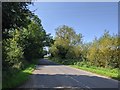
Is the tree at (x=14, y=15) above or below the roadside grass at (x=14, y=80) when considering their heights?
above

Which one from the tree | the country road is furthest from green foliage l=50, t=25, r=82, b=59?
the tree

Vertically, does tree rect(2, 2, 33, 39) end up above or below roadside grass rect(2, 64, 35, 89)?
above

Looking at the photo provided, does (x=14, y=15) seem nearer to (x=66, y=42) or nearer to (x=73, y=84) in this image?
(x=73, y=84)

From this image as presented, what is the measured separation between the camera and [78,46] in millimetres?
84375

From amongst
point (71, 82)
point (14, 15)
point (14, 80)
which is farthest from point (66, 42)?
point (14, 15)

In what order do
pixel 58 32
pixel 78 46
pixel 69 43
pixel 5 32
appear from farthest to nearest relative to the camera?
pixel 58 32 → pixel 69 43 → pixel 78 46 → pixel 5 32

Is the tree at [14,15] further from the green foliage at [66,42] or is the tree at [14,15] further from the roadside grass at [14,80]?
the green foliage at [66,42]

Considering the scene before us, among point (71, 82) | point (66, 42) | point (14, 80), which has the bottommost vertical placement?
point (71, 82)

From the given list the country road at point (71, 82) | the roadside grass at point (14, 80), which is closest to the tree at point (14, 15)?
the roadside grass at point (14, 80)

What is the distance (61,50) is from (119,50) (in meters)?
49.0

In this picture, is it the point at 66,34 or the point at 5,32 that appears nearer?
the point at 5,32

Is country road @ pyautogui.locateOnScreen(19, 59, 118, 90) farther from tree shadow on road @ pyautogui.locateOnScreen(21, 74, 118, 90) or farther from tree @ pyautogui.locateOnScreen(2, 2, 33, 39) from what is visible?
tree @ pyautogui.locateOnScreen(2, 2, 33, 39)

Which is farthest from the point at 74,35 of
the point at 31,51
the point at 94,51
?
the point at 94,51

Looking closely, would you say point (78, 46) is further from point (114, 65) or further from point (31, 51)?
point (114, 65)
